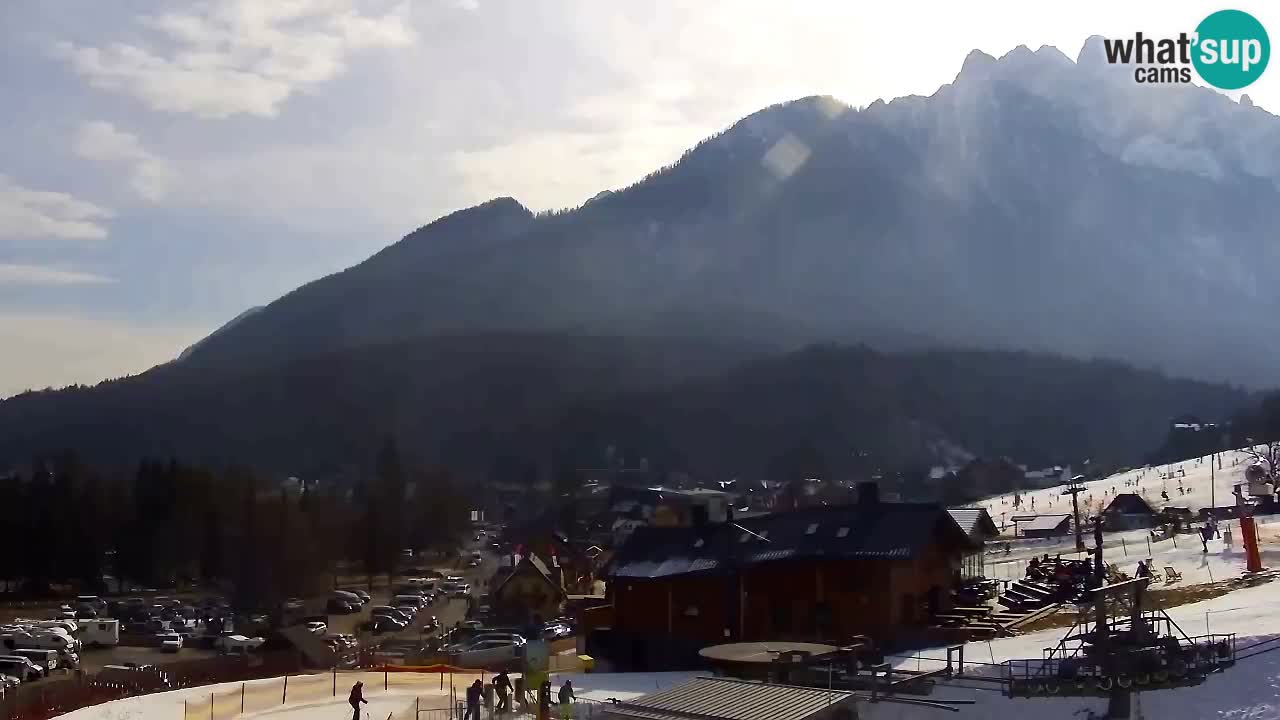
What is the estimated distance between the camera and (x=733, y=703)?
2189 cm

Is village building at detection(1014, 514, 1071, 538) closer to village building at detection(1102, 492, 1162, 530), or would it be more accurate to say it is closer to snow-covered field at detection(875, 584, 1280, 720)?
village building at detection(1102, 492, 1162, 530)

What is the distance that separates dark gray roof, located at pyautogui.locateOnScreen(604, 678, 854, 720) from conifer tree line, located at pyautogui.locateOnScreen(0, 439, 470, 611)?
2318 inches

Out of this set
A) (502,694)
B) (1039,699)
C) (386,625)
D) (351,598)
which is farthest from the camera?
(351,598)

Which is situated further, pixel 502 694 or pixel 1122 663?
pixel 502 694

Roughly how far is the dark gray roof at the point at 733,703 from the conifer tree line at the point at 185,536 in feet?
193

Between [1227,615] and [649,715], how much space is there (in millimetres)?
21352

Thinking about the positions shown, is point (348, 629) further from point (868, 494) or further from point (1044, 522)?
point (1044, 522)

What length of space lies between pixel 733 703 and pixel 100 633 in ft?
158

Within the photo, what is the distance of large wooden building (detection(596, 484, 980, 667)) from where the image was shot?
39.4 metres

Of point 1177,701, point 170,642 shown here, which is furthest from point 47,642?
point 1177,701

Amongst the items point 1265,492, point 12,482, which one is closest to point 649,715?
point 1265,492

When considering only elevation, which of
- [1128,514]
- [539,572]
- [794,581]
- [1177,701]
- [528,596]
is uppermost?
[1128,514]

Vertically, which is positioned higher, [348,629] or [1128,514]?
[1128,514]

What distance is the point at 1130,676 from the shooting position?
25.3 metres
